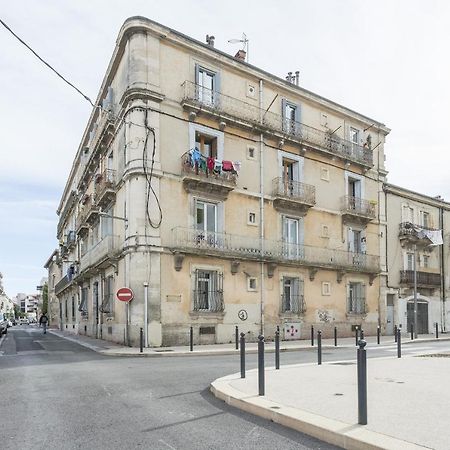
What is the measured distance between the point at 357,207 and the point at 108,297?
14562 mm

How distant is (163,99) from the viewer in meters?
21.1

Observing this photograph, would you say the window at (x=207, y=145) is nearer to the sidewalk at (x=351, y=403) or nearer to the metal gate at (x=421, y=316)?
the sidewalk at (x=351, y=403)

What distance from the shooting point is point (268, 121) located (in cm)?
2464

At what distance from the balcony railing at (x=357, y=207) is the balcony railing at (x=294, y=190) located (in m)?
2.37

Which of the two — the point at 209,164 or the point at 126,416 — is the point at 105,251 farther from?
the point at 126,416

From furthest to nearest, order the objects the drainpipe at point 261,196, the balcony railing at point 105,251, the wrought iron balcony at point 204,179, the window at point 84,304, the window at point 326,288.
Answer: the window at point 84,304 < the window at point 326,288 < the drainpipe at point 261,196 < the balcony railing at point 105,251 < the wrought iron balcony at point 204,179

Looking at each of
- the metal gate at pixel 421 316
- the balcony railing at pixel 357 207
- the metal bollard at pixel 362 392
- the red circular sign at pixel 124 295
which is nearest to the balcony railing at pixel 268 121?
the balcony railing at pixel 357 207

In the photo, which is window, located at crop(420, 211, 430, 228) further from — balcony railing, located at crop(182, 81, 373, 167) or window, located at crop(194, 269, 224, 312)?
window, located at crop(194, 269, 224, 312)

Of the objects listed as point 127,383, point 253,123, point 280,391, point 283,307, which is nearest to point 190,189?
point 253,123

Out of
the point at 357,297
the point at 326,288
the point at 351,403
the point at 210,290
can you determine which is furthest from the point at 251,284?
the point at 351,403

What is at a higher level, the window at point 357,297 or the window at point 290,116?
the window at point 290,116

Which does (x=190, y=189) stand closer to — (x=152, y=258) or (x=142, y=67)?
(x=152, y=258)

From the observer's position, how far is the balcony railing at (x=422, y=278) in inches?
1200

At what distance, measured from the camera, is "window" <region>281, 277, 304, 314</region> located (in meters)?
24.7
